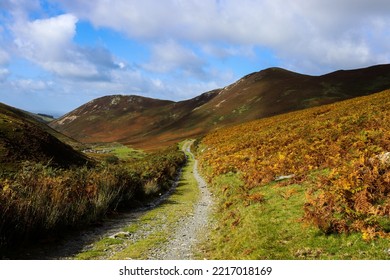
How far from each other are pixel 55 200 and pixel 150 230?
14.8 feet

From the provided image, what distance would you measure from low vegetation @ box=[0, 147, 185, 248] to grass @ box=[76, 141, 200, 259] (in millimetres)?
2049

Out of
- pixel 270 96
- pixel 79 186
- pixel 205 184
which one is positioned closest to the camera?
pixel 79 186

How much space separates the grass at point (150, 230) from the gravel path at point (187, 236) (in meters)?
0.35

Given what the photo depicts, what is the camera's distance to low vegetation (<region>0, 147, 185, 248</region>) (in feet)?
39.3

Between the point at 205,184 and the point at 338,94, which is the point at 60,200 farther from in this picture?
the point at 338,94

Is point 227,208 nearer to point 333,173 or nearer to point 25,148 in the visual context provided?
point 333,173

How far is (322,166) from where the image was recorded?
18969 mm

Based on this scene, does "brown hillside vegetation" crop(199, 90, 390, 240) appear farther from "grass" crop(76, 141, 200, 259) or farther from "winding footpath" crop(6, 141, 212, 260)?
"grass" crop(76, 141, 200, 259)

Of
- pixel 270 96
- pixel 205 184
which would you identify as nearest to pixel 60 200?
pixel 205 184

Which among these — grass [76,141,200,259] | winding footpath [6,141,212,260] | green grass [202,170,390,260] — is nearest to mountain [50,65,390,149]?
grass [76,141,200,259]

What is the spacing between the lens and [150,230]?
51.1 ft

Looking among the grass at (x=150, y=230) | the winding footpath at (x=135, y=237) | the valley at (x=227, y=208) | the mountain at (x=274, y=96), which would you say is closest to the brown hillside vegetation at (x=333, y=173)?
the valley at (x=227, y=208)

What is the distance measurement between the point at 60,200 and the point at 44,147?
24.9 meters

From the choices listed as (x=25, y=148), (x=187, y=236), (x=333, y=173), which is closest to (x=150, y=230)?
(x=187, y=236)
